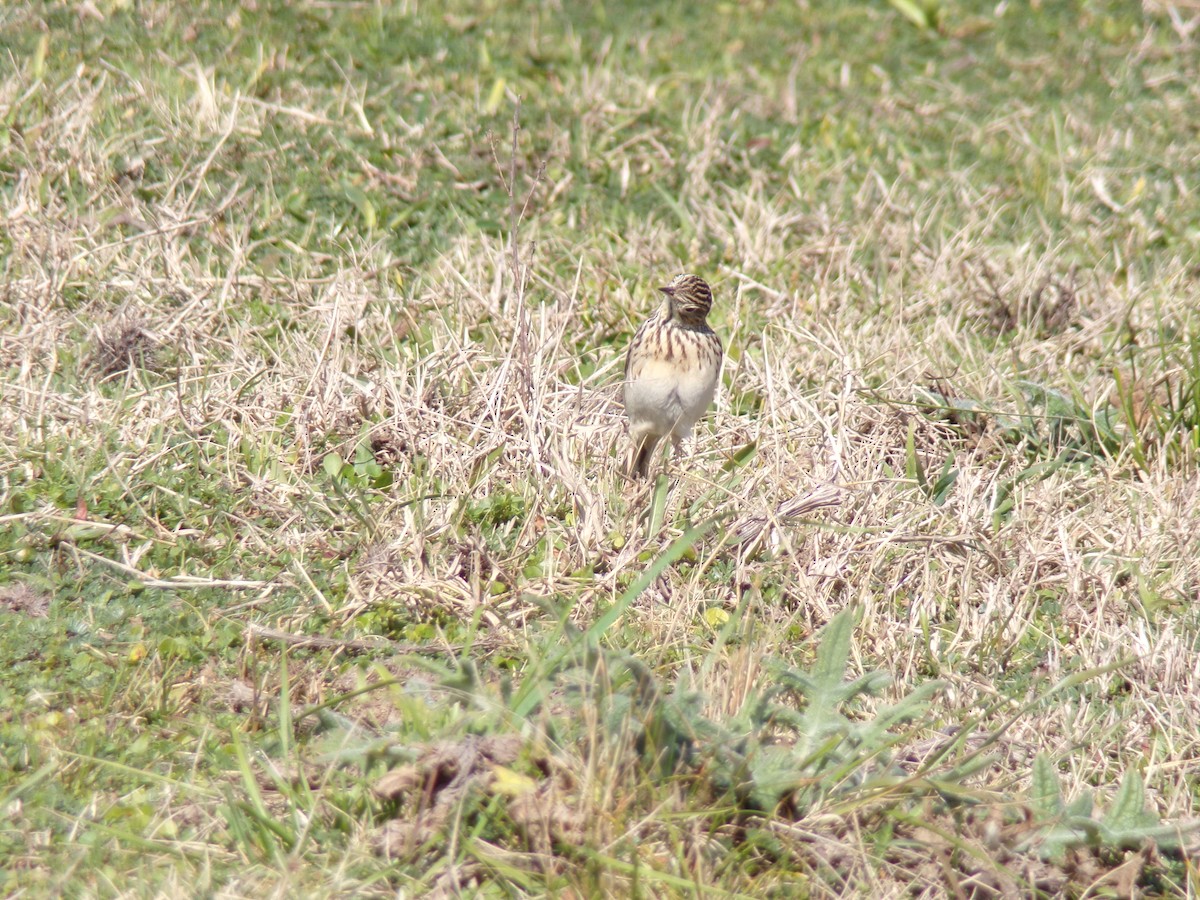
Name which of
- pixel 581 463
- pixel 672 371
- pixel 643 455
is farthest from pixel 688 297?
pixel 581 463

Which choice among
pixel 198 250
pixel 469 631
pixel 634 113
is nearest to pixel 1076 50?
pixel 634 113

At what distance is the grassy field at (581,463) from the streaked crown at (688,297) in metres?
0.40

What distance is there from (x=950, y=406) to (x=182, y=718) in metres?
3.12

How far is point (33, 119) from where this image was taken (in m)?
6.23

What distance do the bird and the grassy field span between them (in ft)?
0.59

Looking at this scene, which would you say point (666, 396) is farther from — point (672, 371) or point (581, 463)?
point (581, 463)

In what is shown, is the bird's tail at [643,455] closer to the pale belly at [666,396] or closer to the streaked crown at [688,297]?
the pale belly at [666,396]

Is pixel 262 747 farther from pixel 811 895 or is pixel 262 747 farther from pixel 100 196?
pixel 100 196

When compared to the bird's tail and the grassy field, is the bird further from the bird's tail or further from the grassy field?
the grassy field

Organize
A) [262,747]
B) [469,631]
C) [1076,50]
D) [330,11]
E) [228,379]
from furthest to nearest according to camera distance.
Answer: [1076,50], [330,11], [228,379], [469,631], [262,747]

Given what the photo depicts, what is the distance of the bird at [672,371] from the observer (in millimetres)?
4980

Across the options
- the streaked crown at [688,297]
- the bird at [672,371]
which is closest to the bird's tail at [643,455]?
the bird at [672,371]

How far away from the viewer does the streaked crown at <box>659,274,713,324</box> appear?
17.3 feet

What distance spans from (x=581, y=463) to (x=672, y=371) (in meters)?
0.48
